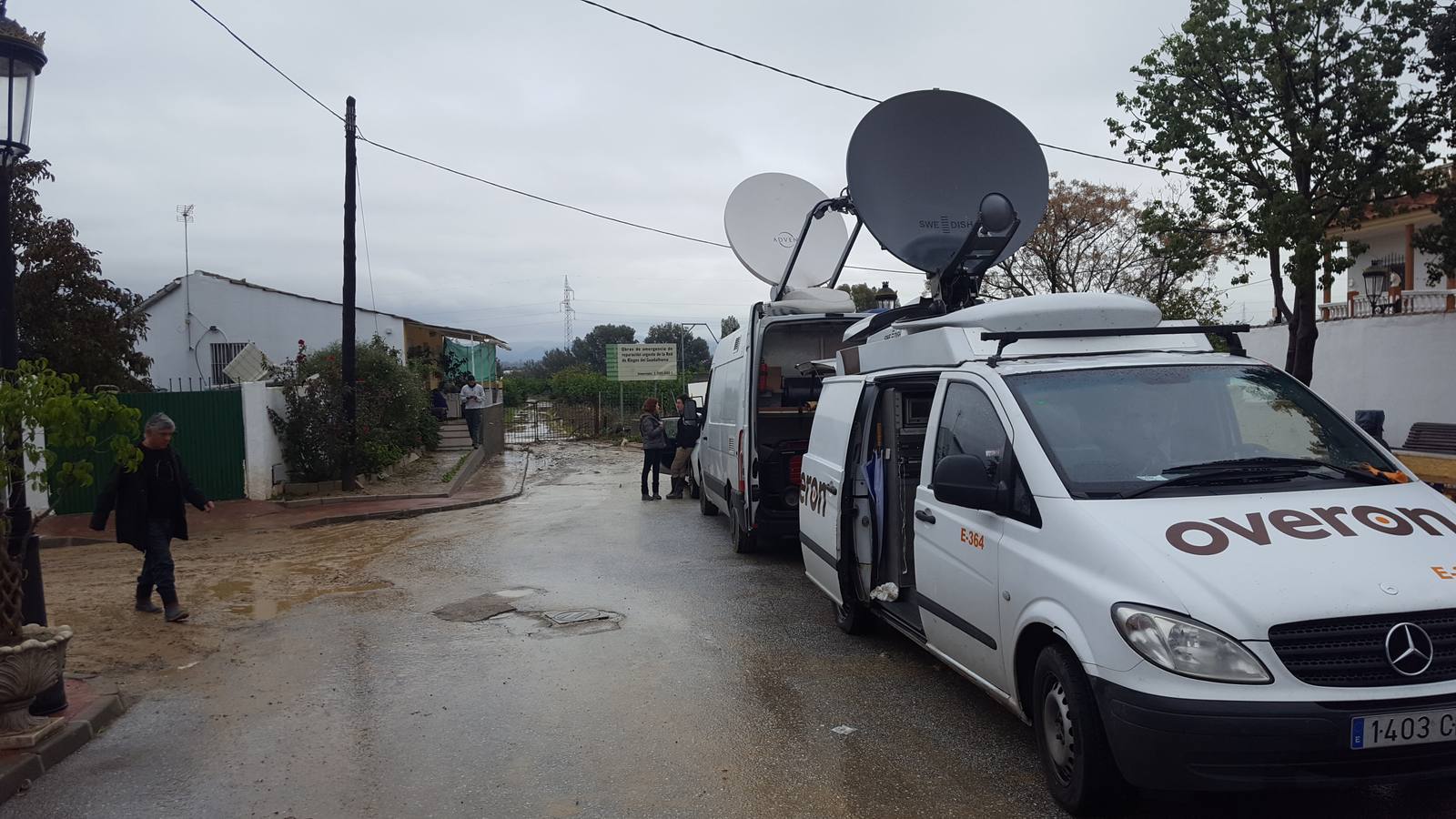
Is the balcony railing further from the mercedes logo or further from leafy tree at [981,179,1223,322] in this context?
the mercedes logo

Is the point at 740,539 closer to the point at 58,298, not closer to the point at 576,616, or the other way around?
the point at 576,616

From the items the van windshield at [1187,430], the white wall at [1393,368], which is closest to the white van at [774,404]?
the van windshield at [1187,430]

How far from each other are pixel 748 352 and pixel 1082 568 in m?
6.31

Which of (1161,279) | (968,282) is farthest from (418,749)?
(1161,279)

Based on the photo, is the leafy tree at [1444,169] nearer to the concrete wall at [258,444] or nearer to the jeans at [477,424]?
the concrete wall at [258,444]

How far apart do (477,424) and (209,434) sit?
9503mm

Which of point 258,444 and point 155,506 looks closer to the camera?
point 155,506

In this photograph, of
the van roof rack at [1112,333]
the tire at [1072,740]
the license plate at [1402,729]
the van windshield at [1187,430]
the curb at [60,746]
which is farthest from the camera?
the van roof rack at [1112,333]

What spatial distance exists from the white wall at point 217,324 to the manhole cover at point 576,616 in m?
22.1

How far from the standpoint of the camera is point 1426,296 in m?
18.0

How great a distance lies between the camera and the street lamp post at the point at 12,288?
5496 millimetres

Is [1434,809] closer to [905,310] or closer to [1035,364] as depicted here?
[1035,364]

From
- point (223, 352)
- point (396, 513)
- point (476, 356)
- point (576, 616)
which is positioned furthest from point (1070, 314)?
point (476, 356)

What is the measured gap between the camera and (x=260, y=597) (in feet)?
29.9
